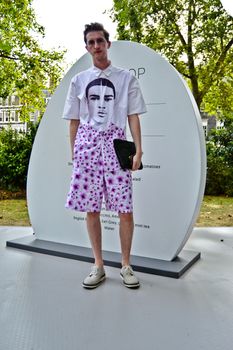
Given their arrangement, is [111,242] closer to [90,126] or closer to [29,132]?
[90,126]

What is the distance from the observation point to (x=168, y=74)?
8.77ft

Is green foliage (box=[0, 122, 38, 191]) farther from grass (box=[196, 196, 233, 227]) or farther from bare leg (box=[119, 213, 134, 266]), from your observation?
bare leg (box=[119, 213, 134, 266])

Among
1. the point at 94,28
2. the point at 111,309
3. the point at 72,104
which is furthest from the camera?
the point at 72,104

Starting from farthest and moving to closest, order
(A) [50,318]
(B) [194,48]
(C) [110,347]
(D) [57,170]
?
1. (B) [194,48]
2. (D) [57,170]
3. (A) [50,318]
4. (C) [110,347]

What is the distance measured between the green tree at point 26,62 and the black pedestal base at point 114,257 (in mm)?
4739

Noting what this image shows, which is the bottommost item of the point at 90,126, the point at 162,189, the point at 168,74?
the point at 162,189

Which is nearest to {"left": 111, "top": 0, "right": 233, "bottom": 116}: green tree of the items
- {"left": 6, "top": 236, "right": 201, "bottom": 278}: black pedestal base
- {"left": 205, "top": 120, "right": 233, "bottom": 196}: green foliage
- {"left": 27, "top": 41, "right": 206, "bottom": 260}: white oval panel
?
{"left": 205, "top": 120, "right": 233, "bottom": 196}: green foliage

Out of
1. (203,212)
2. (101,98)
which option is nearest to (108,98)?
(101,98)

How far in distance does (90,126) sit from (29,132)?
5384 millimetres

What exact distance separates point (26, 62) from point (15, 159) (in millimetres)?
1839

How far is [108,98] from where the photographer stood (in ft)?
7.20

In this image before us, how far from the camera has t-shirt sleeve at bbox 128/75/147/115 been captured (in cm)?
218

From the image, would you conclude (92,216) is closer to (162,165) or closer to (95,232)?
(95,232)

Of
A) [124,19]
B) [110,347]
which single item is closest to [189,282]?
[110,347]
